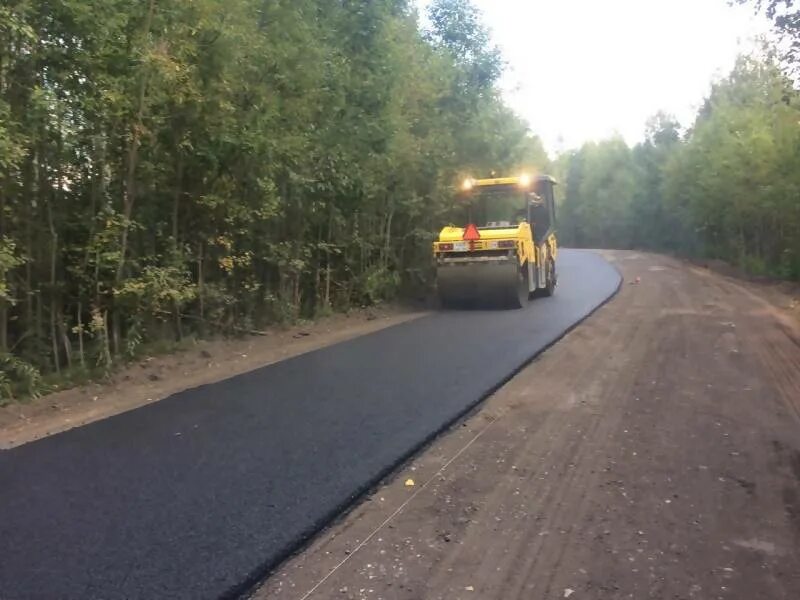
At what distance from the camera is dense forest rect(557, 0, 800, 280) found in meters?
15.5

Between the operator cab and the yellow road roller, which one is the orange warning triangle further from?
the operator cab

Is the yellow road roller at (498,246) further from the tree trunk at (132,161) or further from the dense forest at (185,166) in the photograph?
the tree trunk at (132,161)

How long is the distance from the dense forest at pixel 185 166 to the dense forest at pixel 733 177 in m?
5.40

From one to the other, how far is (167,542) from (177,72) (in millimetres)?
4357

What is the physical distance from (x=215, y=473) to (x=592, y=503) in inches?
77.3

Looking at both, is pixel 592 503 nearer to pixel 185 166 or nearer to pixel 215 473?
pixel 215 473

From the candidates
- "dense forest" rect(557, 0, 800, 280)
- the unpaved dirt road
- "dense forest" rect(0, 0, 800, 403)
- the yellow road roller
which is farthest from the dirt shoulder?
"dense forest" rect(557, 0, 800, 280)

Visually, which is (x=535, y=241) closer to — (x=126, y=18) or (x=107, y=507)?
(x=126, y=18)

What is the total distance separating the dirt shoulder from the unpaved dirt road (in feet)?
8.51

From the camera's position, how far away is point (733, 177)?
20.5 meters

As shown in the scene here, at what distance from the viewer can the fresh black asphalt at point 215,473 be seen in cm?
293

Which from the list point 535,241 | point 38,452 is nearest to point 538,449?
point 38,452

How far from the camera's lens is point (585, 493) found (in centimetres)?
372

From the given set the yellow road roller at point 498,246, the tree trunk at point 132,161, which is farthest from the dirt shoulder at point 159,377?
the yellow road roller at point 498,246
